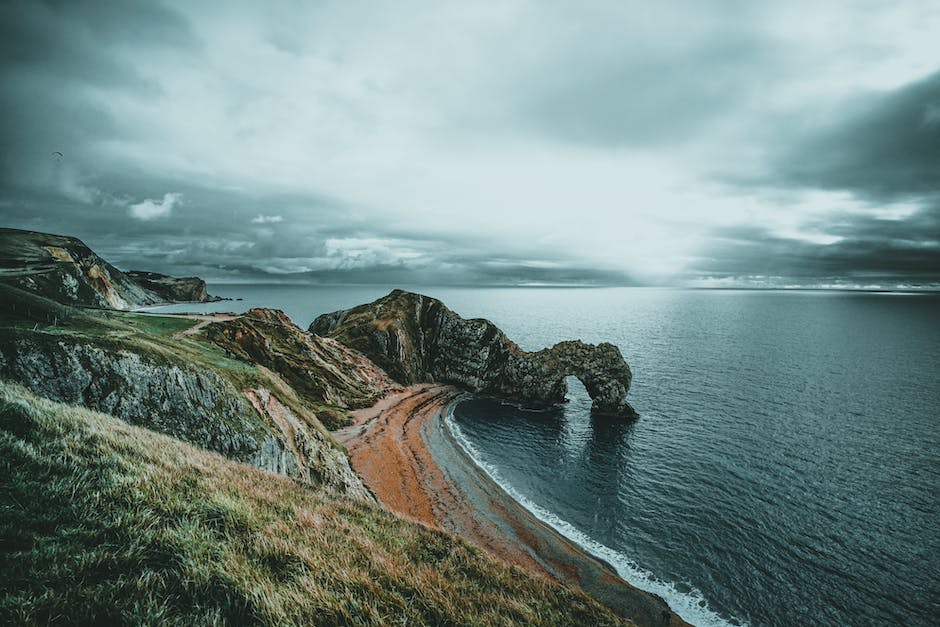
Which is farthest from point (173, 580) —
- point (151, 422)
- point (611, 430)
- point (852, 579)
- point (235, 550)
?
point (611, 430)

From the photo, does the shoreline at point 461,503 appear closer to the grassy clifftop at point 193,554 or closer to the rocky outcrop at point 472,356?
the grassy clifftop at point 193,554

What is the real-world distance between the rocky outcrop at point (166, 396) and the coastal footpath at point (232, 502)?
111 millimetres

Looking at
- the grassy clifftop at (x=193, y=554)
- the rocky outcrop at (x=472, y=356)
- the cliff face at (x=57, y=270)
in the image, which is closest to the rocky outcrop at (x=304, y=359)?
the rocky outcrop at (x=472, y=356)

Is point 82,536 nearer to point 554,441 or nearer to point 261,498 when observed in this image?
point 261,498

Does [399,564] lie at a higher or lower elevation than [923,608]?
higher

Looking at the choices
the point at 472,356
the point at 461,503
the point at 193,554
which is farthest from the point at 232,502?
the point at 472,356

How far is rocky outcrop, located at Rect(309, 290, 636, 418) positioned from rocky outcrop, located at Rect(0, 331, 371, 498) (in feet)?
160

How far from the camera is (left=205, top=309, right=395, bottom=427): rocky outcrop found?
183 feet

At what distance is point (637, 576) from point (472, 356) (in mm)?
59045

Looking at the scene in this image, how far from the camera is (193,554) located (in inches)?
280

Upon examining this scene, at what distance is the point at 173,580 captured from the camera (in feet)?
21.2

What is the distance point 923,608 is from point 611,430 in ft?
→ 115

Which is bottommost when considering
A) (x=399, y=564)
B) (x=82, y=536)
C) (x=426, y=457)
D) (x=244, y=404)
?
(x=426, y=457)

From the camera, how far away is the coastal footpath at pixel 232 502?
6344mm
